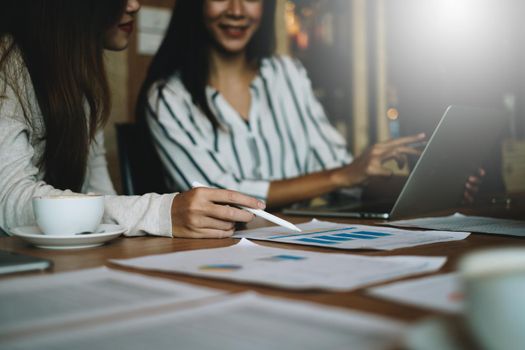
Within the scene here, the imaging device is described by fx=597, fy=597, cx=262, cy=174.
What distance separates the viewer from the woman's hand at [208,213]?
3.14ft

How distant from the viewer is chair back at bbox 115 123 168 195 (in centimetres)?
163

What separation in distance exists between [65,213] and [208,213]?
23 centimetres

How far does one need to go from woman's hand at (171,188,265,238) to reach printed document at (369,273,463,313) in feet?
1.40

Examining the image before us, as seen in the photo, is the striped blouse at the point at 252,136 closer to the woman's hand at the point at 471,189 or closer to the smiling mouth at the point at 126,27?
the smiling mouth at the point at 126,27

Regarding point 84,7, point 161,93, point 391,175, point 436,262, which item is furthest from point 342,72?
point 436,262

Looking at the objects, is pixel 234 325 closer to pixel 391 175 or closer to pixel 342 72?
pixel 391 175

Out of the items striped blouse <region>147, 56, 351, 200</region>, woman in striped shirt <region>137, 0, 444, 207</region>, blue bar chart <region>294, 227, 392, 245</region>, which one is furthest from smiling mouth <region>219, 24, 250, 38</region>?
blue bar chart <region>294, 227, 392, 245</region>

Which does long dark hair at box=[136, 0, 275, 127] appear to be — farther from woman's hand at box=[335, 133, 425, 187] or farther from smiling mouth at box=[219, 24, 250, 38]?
woman's hand at box=[335, 133, 425, 187]

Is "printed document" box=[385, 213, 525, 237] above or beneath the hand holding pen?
beneath

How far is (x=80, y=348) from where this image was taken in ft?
1.27

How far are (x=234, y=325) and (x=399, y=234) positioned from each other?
57 cm

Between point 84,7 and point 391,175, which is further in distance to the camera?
point 391,175

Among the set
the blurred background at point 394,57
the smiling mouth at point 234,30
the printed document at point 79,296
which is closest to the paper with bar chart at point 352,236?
the printed document at point 79,296

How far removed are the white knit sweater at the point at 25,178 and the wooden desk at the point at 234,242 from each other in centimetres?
4
